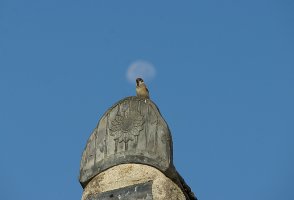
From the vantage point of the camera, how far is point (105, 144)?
8.82 m

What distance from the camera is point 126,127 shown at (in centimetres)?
880

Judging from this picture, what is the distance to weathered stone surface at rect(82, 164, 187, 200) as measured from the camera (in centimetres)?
836

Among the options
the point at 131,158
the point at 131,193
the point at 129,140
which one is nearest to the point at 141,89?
the point at 129,140

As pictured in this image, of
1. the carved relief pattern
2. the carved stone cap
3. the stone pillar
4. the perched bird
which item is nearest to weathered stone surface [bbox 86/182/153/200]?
the stone pillar

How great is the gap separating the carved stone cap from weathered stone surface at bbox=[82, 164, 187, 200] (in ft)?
0.17

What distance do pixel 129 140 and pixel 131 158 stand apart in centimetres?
21

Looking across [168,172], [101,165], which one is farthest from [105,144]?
[168,172]

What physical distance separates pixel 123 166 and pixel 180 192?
0.61 metres

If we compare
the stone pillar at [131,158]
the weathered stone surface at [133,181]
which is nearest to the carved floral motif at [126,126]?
the stone pillar at [131,158]

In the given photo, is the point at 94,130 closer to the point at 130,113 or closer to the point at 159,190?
the point at 130,113

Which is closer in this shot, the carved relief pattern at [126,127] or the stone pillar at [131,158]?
the stone pillar at [131,158]

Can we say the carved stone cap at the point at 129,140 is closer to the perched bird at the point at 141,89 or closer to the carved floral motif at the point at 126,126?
the carved floral motif at the point at 126,126

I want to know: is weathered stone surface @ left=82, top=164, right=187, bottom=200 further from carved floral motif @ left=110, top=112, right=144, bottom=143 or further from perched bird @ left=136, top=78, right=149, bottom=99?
perched bird @ left=136, top=78, right=149, bottom=99

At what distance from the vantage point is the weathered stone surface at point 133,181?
836 centimetres
